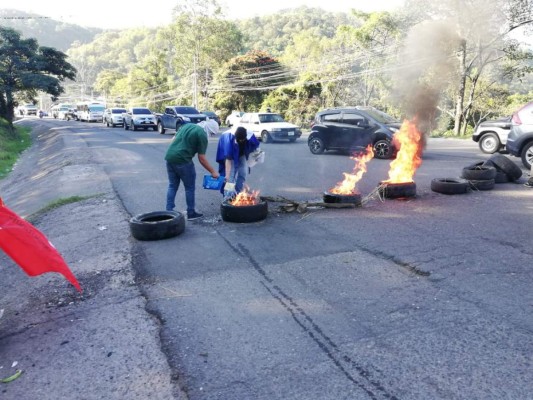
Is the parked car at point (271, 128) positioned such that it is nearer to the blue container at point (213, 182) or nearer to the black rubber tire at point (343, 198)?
the black rubber tire at point (343, 198)

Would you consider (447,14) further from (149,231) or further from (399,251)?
(149,231)

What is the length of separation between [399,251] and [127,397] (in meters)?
3.75

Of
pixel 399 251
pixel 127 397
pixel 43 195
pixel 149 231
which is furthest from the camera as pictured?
pixel 43 195

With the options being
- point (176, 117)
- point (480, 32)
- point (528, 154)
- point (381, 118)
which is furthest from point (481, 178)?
point (176, 117)

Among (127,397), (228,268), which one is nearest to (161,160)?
(228,268)

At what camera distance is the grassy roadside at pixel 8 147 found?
62.1 ft

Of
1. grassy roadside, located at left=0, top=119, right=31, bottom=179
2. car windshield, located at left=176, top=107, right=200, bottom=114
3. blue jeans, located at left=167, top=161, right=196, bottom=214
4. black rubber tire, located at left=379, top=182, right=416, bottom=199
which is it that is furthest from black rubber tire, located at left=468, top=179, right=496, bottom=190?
car windshield, located at left=176, top=107, right=200, bottom=114

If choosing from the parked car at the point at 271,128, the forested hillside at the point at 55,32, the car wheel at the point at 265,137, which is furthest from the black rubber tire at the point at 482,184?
the forested hillside at the point at 55,32

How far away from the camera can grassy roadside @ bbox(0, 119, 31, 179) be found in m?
18.9

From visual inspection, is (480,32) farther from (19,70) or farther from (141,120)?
(19,70)

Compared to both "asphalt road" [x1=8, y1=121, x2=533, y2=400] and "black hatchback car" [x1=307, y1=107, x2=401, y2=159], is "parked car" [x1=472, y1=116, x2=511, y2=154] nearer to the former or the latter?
"black hatchback car" [x1=307, y1=107, x2=401, y2=159]

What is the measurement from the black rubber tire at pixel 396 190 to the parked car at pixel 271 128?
14140 millimetres

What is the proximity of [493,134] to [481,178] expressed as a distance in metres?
6.63

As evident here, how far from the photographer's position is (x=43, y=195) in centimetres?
1091
